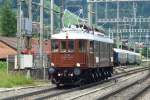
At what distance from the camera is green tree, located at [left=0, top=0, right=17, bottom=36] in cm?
10202

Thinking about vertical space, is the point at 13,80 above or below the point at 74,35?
below

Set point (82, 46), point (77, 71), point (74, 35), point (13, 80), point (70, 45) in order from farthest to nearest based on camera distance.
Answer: point (13, 80) → point (74, 35) → point (82, 46) → point (70, 45) → point (77, 71)

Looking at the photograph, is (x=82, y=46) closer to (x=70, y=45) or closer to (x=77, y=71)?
(x=70, y=45)

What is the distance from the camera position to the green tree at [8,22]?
10202 cm

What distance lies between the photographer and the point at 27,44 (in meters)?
41.8

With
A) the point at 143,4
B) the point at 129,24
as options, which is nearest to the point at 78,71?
the point at 143,4

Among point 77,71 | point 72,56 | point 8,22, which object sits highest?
point 8,22

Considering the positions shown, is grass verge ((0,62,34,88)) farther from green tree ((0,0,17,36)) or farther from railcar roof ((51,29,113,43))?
green tree ((0,0,17,36))

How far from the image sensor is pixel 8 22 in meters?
102

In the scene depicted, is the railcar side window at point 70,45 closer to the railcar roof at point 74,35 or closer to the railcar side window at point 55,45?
the railcar roof at point 74,35

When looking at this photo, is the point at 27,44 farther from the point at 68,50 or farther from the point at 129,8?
the point at 129,8

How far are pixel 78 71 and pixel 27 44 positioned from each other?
8620mm

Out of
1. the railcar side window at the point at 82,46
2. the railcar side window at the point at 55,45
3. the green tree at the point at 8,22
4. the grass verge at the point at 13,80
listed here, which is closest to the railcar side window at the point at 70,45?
the railcar side window at the point at 82,46

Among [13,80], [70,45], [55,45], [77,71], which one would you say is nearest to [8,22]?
[13,80]
